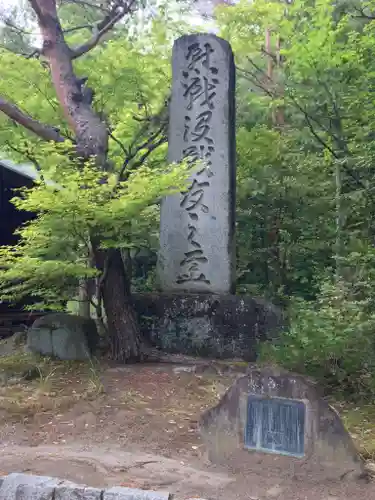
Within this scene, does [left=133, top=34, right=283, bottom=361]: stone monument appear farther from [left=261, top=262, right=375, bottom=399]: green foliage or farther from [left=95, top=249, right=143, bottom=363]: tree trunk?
[left=261, top=262, right=375, bottom=399]: green foliage

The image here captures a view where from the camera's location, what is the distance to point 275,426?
4.14 m

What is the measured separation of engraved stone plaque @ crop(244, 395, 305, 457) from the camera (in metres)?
4.05

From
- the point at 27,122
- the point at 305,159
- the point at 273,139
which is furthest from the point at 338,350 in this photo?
the point at 273,139

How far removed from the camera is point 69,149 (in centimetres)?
777

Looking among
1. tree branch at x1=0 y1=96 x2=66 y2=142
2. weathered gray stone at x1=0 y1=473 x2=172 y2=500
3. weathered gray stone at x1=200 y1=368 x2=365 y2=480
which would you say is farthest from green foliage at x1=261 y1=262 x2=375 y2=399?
tree branch at x1=0 y1=96 x2=66 y2=142

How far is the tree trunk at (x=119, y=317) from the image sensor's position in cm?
765

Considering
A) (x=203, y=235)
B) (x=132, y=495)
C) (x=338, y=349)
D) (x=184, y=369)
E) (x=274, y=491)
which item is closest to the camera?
(x=132, y=495)

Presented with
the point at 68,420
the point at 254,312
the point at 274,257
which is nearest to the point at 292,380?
the point at 68,420

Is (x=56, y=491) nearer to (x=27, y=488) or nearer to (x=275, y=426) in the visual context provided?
(x=27, y=488)

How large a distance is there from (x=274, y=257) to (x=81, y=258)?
513 cm

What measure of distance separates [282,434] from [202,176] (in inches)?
215

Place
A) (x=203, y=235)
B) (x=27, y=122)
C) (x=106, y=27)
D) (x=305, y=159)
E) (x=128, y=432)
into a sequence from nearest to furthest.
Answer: (x=128, y=432)
(x=27, y=122)
(x=106, y=27)
(x=203, y=235)
(x=305, y=159)

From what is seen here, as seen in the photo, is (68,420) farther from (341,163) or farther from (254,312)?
(341,163)

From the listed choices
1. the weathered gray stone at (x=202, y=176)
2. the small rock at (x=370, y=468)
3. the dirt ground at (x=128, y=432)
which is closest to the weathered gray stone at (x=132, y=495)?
the dirt ground at (x=128, y=432)
